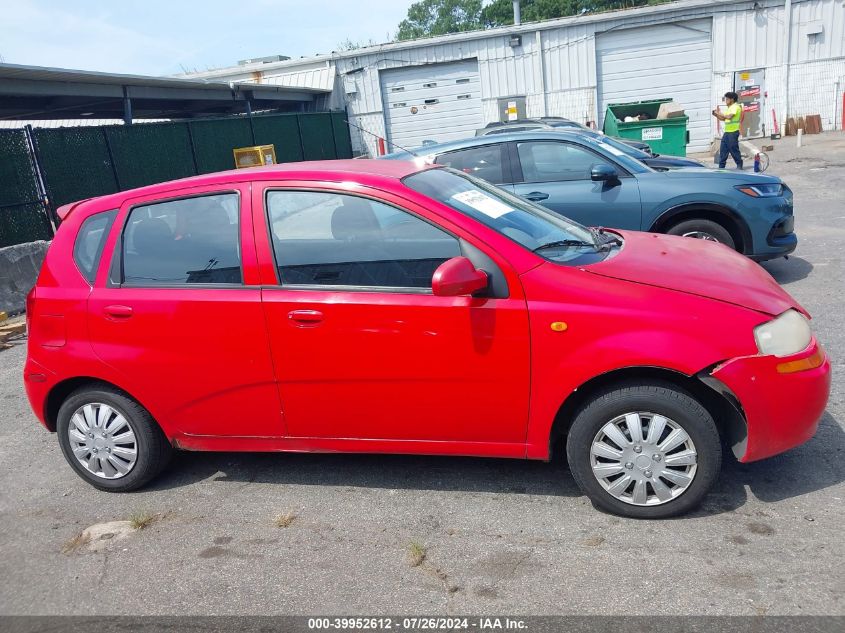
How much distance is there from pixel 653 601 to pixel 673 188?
16.9ft

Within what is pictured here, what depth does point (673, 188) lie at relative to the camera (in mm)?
7219

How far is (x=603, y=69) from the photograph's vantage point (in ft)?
Answer: 83.2

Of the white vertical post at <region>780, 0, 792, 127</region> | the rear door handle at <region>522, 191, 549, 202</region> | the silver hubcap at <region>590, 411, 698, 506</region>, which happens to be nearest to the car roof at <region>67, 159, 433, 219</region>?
the silver hubcap at <region>590, 411, 698, 506</region>

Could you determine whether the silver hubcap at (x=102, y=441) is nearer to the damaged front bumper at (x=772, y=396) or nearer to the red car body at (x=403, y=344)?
the red car body at (x=403, y=344)

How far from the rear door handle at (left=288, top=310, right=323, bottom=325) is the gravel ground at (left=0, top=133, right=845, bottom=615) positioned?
A: 3.39 ft

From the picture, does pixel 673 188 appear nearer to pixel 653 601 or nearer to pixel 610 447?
pixel 610 447

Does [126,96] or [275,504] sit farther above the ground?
[126,96]

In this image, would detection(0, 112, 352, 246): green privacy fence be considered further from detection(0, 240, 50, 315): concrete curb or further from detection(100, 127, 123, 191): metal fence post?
detection(0, 240, 50, 315): concrete curb

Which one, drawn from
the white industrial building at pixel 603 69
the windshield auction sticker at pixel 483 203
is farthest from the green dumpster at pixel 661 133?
the windshield auction sticker at pixel 483 203

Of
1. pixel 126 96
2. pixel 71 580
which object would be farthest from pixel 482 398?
pixel 126 96

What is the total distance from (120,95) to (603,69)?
51.9 ft

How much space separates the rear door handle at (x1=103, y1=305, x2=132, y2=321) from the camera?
402 cm

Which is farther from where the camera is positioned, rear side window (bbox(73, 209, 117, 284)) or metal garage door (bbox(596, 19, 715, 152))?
metal garage door (bbox(596, 19, 715, 152))

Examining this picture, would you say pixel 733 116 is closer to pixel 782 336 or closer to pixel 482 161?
pixel 482 161
